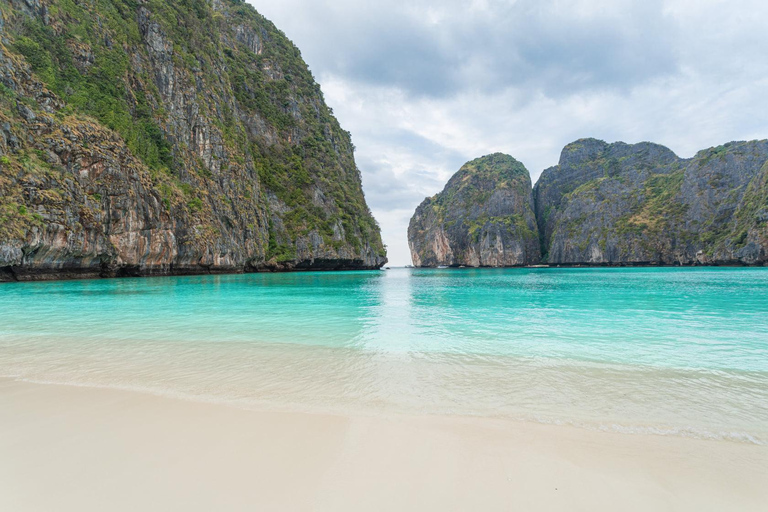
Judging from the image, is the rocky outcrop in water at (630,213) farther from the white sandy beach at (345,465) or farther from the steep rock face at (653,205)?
the white sandy beach at (345,465)

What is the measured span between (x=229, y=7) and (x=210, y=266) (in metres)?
54.2

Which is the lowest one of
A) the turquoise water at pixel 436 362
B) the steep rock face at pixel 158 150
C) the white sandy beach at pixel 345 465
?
the turquoise water at pixel 436 362

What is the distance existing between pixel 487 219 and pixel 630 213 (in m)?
42.5

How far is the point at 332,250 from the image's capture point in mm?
54438

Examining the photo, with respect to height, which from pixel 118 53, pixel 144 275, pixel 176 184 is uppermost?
pixel 118 53

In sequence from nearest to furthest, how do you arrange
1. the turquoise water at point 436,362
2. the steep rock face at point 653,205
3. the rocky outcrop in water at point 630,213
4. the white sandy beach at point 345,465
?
1. the white sandy beach at point 345,465
2. the turquoise water at point 436,362
3. the steep rock face at point 653,205
4. the rocky outcrop in water at point 630,213

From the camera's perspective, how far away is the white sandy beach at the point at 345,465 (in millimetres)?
2250

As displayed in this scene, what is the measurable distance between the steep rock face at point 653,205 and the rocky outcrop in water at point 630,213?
22 centimetres

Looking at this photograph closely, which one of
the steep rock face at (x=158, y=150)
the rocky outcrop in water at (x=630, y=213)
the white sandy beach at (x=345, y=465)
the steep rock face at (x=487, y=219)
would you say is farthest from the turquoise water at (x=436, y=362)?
the steep rock face at (x=487, y=219)

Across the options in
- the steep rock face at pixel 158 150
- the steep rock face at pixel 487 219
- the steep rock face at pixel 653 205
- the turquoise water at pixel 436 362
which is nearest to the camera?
the turquoise water at pixel 436 362

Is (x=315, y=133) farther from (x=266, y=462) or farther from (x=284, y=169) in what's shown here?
(x=266, y=462)

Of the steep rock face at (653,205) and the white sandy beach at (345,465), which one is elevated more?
the steep rock face at (653,205)

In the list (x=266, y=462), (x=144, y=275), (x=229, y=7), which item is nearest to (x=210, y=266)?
(x=144, y=275)

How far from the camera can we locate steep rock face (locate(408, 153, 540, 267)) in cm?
11669
